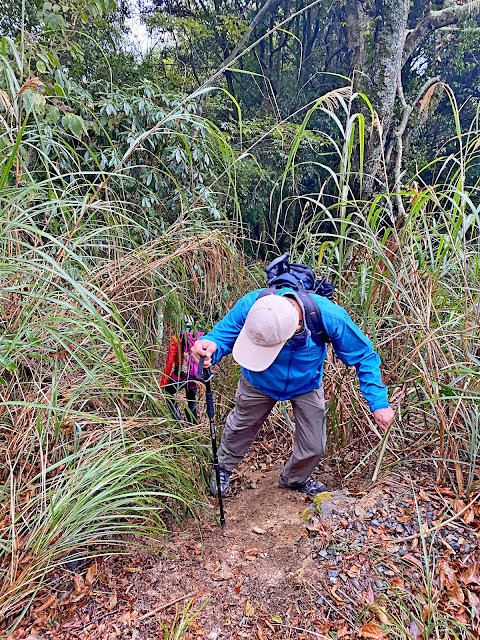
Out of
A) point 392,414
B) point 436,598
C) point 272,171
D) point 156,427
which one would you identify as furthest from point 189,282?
point 272,171

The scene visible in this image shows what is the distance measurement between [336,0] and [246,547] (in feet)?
30.5

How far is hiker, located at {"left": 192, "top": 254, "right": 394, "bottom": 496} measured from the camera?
1.86m

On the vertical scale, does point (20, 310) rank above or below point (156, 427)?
above

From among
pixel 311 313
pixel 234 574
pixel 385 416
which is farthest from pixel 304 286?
pixel 234 574

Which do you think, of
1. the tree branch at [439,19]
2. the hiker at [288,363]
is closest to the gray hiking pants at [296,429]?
the hiker at [288,363]

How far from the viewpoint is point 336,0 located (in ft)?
25.0

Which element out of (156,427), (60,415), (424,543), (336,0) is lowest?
Answer: (424,543)

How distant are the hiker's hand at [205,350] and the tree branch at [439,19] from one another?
6.94 metres

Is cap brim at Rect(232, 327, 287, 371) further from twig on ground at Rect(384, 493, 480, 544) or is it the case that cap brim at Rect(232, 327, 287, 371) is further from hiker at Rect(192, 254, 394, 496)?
twig on ground at Rect(384, 493, 480, 544)

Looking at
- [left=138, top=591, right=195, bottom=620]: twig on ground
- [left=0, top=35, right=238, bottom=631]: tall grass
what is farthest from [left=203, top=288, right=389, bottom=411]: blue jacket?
[left=138, top=591, right=195, bottom=620]: twig on ground

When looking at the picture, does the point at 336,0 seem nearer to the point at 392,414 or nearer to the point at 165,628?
the point at 392,414

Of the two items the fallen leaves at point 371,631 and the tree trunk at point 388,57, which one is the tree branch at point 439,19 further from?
the fallen leaves at point 371,631

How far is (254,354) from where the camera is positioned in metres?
1.88

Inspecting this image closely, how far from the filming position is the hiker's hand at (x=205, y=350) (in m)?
1.98
